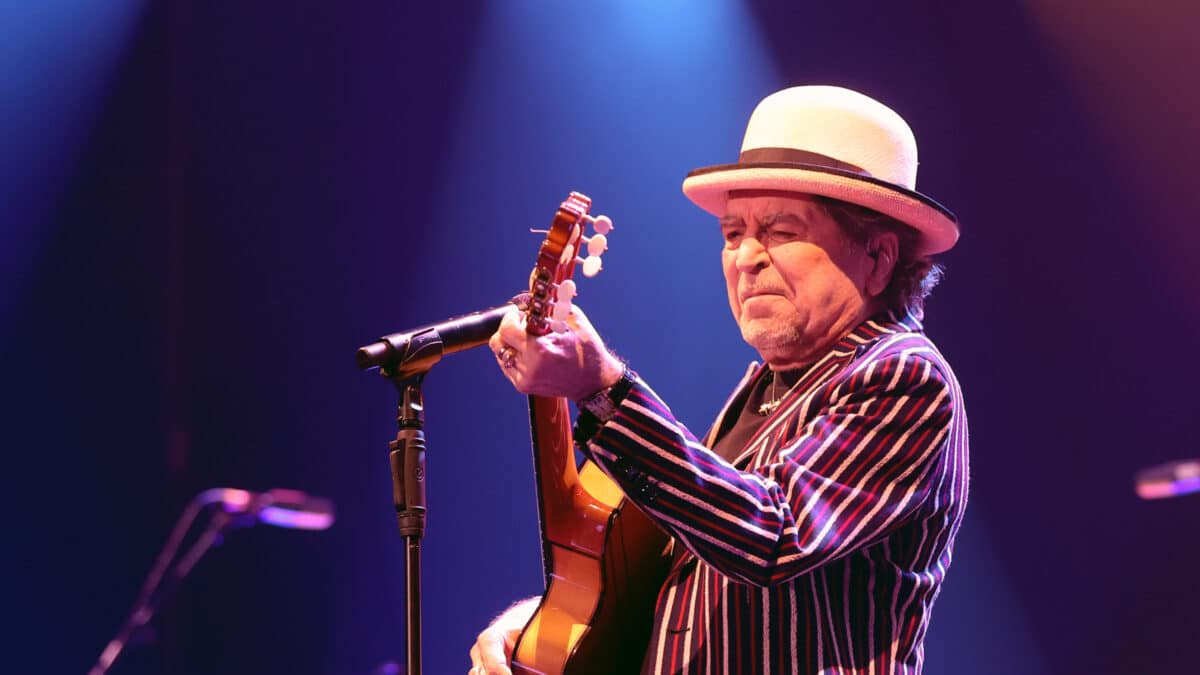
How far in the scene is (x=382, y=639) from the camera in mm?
3807

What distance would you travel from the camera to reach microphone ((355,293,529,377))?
72.4 inches

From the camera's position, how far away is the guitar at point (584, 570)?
2201 mm

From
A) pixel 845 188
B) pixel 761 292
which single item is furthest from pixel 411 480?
pixel 845 188

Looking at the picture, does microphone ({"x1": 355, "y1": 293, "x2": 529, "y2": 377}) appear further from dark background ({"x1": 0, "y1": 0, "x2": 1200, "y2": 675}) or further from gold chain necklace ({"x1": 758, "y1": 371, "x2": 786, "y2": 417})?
dark background ({"x1": 0, "y1": 0, "x2": 1200, "y2": 675})

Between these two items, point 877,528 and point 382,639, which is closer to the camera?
point 877,528

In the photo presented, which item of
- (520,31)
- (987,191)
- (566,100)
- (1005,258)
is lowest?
(1005,258)

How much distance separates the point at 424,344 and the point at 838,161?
36.3 inches

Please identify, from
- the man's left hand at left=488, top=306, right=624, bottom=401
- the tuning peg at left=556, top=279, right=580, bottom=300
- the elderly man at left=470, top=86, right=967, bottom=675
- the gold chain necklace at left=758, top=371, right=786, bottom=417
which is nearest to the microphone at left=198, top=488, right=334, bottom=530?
the elderly man at left=470, top=86, right=967, bottom=675

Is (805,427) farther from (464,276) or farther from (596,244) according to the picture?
(464,276)

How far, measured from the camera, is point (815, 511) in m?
1.77

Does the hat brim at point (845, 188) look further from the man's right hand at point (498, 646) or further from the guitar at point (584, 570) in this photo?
the man's right hand at point (498, 646)

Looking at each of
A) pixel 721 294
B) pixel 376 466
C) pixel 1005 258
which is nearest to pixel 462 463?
pixel 376 466

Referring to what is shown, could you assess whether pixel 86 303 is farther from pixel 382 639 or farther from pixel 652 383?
pixel 652 383

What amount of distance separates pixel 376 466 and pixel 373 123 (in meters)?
1.14
